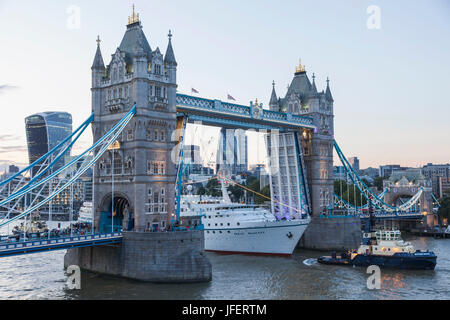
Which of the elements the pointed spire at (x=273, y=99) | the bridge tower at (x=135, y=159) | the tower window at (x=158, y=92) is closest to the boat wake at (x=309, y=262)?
the bridge tower at (x=135, y=159)

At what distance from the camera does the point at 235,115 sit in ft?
204

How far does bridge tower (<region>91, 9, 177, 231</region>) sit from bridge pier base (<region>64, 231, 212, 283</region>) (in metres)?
3.45

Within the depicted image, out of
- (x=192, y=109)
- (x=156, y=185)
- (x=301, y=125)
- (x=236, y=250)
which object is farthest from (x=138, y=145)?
(x=301, y=125)

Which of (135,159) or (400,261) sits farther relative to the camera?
(400,261)

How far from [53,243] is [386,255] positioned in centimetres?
3791

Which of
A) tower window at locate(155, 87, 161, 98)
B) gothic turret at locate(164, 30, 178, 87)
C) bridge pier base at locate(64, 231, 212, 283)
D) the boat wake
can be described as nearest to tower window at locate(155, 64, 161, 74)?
gothic turret at locate(164, 30, 178, 87)

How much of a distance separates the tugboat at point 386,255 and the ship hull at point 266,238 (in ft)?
21.0

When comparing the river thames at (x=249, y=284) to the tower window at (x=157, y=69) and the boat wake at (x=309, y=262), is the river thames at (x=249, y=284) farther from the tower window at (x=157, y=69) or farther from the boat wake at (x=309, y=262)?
the tower window at (x=157, y=69)

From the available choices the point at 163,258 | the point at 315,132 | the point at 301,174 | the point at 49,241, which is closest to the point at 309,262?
the point at 301,174

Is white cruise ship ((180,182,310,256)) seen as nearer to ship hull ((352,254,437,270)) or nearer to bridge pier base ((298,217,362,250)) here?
bridge pier base ((298,217,362,250))

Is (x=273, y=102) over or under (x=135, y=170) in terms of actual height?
over

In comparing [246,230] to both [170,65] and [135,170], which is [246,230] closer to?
[135,170]

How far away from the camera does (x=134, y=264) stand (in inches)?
1790
